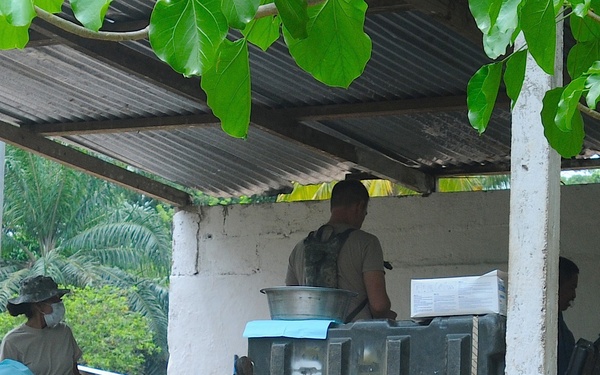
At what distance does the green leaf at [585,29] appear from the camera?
2852mm

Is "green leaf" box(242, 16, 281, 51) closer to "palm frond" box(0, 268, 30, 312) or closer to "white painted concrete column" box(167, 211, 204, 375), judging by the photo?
"white painted concrete column" box(167, 211, 204, 375)

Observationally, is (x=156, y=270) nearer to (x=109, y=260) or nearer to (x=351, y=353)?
(x=109, y=260)

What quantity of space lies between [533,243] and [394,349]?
1.29m

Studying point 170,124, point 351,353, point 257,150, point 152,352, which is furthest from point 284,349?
point 152,352

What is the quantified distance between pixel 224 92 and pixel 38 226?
29.1 m

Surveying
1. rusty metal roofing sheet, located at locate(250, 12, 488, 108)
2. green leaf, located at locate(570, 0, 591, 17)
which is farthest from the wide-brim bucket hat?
green leaf, located at locate(570, 0, 591, 17)

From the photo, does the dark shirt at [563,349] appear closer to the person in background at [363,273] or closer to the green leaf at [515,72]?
the person in background at [363,273]

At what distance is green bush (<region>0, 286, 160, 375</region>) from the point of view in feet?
Answer: 89.6

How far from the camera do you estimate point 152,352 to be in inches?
1177

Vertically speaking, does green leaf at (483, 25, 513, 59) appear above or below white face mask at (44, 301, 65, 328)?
above

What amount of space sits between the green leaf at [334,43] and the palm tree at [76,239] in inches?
1090

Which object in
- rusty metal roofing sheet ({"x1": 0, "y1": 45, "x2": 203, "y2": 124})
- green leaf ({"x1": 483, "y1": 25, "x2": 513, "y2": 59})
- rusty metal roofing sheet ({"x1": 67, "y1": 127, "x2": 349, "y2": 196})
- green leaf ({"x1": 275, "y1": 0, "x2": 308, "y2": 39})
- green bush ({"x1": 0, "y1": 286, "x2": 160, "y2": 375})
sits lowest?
green bush ({"x1": 0, "y1": 286, "x2": 160, "y2": 375})

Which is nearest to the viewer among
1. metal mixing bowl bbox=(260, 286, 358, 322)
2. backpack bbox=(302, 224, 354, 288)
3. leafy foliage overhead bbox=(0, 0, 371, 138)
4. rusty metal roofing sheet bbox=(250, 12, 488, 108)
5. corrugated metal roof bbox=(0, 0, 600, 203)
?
leafy foliage overhead bbox=(0, 0, 371, 138)

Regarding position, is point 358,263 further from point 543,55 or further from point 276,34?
point 543,55
